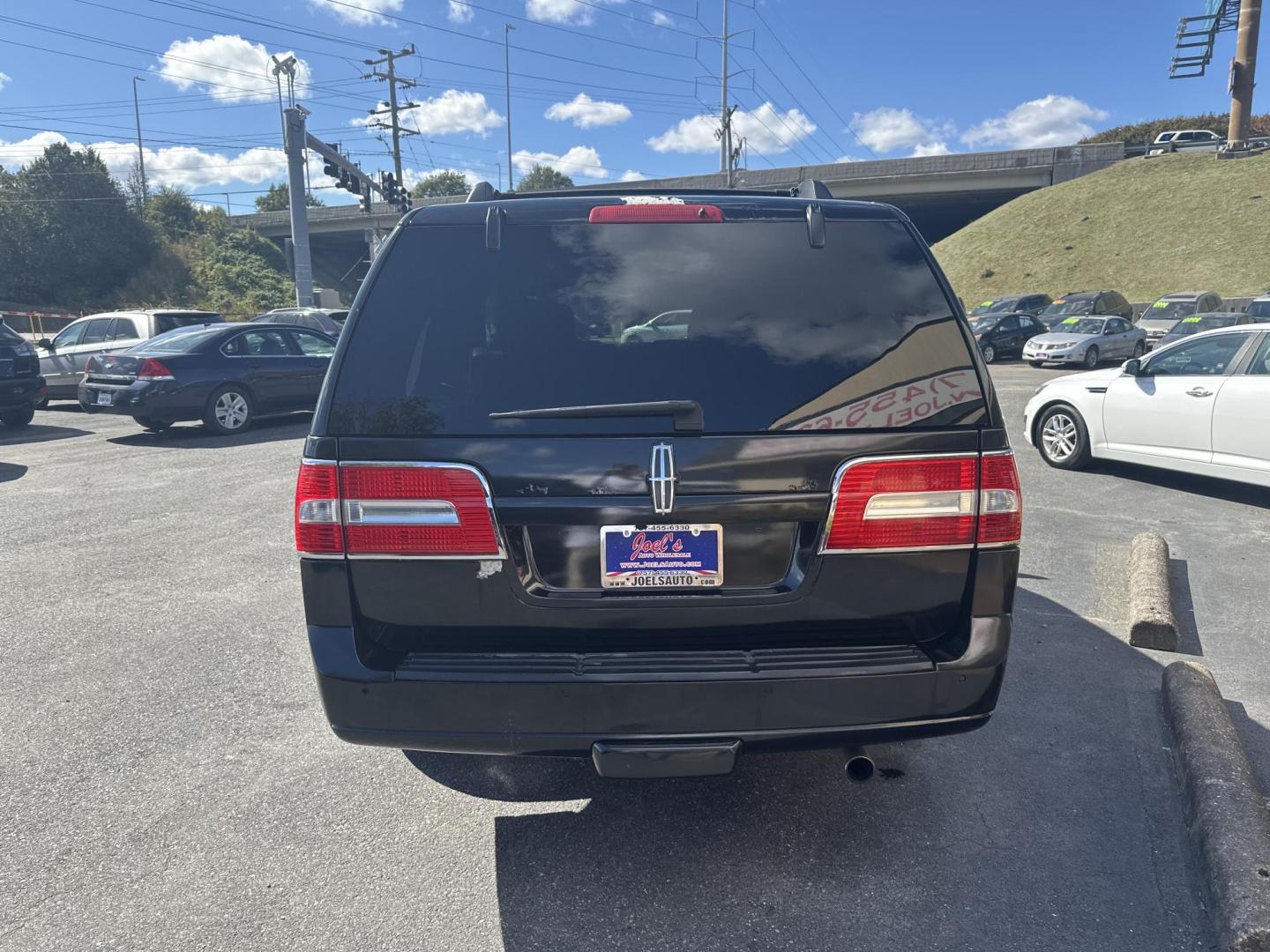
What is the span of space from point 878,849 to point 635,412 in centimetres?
170

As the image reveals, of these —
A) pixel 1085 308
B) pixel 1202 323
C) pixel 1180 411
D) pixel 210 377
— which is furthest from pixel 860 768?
pixel 1085 308

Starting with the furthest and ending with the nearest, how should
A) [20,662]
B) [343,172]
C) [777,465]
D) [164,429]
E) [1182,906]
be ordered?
[343,172]
[164,429]
[20,662]
[1182,906]
[777,465]

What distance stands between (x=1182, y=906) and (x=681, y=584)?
1.79 m

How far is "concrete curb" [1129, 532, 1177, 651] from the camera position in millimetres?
4508

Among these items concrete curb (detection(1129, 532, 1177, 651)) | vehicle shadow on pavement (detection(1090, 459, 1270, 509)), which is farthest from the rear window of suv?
vehicle shadow on pavement (detection(1090, 459, 1270, 509))

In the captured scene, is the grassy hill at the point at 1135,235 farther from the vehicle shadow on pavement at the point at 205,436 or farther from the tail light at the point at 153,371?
the tail light at the point at 153,371

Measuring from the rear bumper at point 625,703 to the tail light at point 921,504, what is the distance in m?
0.34

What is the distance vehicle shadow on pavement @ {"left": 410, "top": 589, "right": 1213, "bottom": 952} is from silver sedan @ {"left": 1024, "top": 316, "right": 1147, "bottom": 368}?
68.8 feet

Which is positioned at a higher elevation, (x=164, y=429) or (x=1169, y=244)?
(x=1169, y=244)

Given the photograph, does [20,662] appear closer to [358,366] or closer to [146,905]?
[146,905]

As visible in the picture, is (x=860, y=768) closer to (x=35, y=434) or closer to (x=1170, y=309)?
(x=35, y=434)

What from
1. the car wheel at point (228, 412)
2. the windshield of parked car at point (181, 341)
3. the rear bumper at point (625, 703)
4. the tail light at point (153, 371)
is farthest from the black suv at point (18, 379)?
the rear bumper at point (625, 703)

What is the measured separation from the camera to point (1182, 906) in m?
2.58

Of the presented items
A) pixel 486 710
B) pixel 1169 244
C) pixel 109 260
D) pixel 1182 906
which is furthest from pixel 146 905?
pixel 109 260
